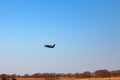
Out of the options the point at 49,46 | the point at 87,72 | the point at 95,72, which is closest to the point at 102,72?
the point at 95,72

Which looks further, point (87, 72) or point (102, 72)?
point (87, 72)

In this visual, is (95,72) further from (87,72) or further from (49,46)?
(49,46)

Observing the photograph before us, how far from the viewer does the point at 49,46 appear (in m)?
58.5

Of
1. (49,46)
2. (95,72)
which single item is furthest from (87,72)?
(49,46)

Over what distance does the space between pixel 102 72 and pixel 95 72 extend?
270 inches

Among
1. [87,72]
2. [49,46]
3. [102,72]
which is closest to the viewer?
[49,46]

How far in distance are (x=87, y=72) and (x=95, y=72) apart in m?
9.89

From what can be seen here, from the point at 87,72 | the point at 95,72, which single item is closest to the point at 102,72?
the point at 95,72

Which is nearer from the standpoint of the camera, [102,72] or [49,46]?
[49,46]

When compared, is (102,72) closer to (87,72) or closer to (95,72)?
(95,72)

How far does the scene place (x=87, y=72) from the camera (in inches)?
5886

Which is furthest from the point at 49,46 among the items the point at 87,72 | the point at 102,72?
the point at 87,72

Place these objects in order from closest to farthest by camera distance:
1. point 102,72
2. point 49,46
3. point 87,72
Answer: point 49,46 < point 102,72 < point 87,72

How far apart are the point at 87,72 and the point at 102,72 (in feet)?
55.0
